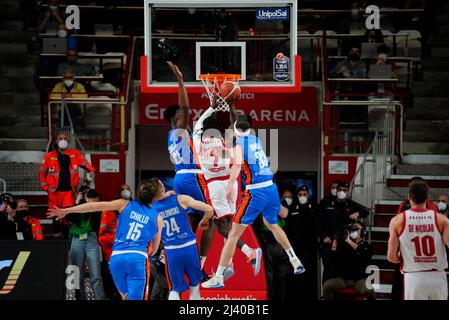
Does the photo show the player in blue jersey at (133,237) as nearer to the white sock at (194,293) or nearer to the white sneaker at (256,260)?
the white sock at (194,293)

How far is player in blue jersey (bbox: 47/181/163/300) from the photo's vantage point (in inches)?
479

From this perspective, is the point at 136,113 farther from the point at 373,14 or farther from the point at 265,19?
the point at 265,19

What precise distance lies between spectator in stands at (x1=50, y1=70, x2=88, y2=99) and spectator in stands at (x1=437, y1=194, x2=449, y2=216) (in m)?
6.17

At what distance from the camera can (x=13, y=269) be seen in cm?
1294

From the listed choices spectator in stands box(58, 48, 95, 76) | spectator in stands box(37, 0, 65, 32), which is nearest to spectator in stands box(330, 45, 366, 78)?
spectator in stands box(58, 48, 95, 76)

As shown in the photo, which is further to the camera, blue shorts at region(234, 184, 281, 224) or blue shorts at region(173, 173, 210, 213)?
blue shorts at region(173, 173, 210, 213)

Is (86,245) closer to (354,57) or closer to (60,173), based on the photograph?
(60,173)

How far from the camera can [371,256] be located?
15.0m

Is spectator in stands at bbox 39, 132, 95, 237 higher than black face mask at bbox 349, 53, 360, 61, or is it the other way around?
black face mask at bbox 349, 53, 360, 61

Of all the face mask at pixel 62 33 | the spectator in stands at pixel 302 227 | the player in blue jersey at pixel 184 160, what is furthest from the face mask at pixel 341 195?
the face mask at pixel 62 33

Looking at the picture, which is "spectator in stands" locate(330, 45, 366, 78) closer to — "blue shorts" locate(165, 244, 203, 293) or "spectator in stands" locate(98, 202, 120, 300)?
"spectator in stands" locate(98, 202, 120, 300)

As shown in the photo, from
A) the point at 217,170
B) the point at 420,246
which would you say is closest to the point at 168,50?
the point at 217,170

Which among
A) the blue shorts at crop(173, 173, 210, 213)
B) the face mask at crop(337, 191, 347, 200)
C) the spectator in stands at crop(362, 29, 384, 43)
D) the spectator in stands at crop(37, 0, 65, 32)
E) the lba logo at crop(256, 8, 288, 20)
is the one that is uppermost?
the spectator in stands at crop(37, 0, 65, 32)
